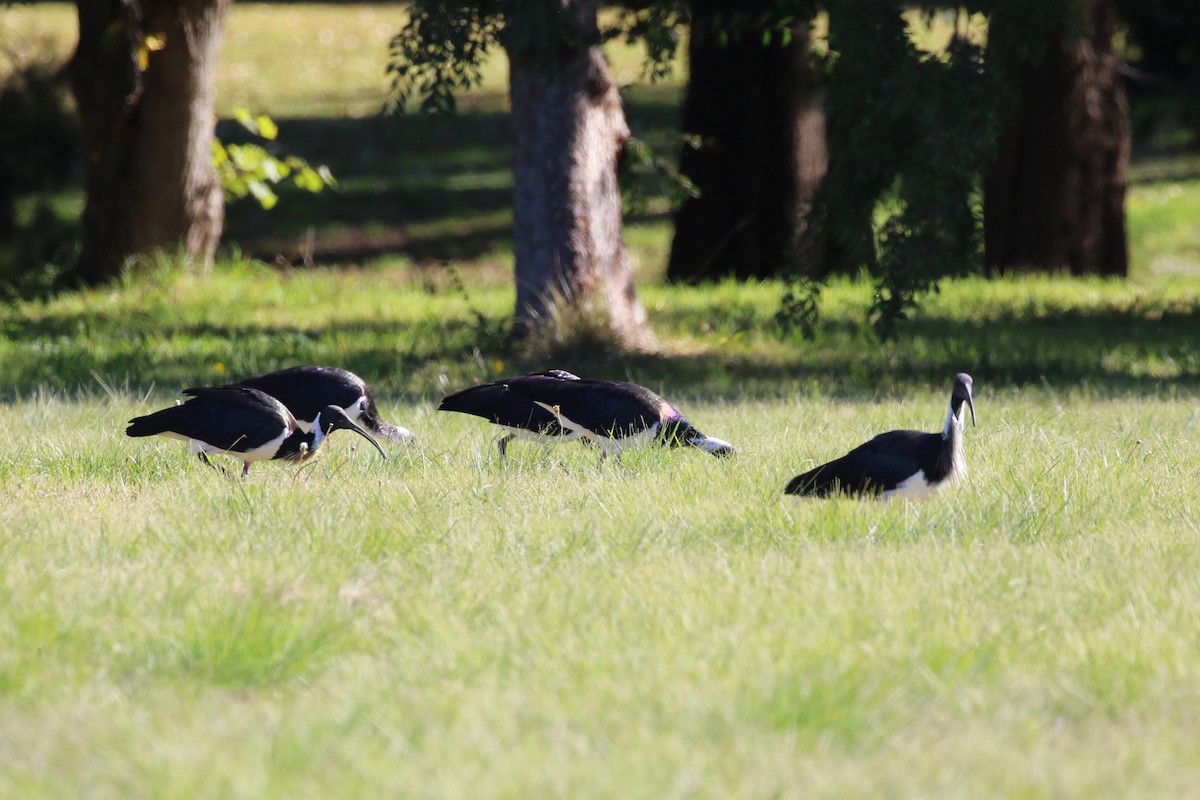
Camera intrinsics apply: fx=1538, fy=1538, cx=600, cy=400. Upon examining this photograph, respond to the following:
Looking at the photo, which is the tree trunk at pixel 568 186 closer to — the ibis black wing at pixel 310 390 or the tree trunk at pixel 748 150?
the ibis black wing at pixel 310 390

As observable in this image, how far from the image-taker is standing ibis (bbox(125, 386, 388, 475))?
7.10 meters

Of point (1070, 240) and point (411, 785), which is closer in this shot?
point (411, 785)

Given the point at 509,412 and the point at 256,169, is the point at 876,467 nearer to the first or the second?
the point at 509,412

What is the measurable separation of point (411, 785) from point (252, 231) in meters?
20.9

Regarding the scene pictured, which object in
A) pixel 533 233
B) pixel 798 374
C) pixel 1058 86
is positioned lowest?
pixel 798 374

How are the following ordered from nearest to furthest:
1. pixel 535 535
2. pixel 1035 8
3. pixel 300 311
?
pixel 535 535, pixel 1035 8, pixel 300 311

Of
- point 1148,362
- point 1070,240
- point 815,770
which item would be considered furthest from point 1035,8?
point 815,770

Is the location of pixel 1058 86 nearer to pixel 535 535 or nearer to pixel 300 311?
pixel 300 311

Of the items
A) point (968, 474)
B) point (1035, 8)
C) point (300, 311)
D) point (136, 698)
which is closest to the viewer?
point (136, 698)

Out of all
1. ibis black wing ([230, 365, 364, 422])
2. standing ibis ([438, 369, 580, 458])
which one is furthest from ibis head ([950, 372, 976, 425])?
ibis black wing ([230, 365, 364, 422])

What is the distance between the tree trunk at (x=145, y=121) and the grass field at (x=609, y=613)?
6.02 m

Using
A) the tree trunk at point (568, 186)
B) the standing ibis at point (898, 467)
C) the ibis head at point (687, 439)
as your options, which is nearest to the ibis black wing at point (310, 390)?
the ibis head at point (687, 439)

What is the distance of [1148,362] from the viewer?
12.1 meters

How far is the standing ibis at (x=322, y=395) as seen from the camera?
8109 mm
